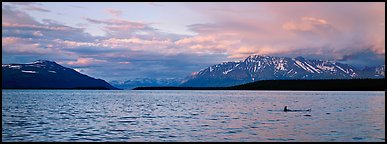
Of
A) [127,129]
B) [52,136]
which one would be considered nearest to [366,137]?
[127,129]

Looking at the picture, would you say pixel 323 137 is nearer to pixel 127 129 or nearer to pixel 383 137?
pixel 383 137

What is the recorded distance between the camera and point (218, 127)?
44.2 m

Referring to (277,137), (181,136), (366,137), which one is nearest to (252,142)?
(277,137)

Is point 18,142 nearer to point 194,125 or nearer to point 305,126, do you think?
point 194,125

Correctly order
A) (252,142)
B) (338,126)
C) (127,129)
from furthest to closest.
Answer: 1. (338,126)
2. (127,129)
3. (252,142)

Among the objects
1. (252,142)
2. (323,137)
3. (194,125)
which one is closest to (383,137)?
(323,137)

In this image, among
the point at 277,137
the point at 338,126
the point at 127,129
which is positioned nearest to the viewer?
the point at 277,137

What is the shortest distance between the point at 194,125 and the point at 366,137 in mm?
17288

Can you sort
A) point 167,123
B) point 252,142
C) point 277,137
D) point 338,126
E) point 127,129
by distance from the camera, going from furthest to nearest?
point 167,123
point 338,126
point 127,129
point 277,137
point 252,142

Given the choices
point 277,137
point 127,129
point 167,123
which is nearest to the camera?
point 277,137

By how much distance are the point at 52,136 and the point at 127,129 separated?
778cm

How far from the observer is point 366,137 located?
3634cm

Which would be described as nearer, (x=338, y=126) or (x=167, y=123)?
(x=338, y=126)

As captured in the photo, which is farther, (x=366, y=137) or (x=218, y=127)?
(x=218, y=127)
